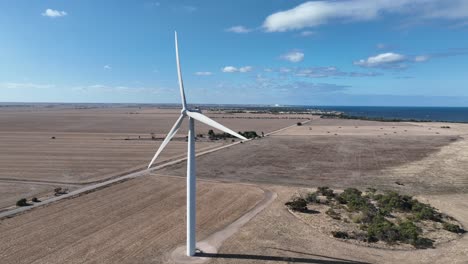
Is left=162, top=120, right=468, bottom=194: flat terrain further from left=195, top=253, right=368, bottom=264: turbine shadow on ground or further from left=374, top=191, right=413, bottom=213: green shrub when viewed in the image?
left=195, top=253, right=368, bottom=264: turbine shadow on ground

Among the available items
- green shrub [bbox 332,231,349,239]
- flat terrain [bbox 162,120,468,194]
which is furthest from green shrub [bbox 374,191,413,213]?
green shrub [bbox 332,231,349,239]

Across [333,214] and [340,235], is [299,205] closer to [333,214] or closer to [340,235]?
[333,214]

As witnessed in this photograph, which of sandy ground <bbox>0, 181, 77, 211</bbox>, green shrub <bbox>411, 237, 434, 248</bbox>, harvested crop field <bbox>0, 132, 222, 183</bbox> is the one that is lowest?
sandy ground <bbox>0, 181, 77, 211</bbox>

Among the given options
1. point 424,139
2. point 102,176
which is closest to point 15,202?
point 102,176

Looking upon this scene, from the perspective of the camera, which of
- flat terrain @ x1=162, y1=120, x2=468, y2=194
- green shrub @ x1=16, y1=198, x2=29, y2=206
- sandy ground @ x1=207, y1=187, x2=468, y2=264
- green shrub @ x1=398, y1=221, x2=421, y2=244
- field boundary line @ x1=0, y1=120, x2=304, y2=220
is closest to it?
sandy ground @ x1=207, y1=187, x2=468, y2=264

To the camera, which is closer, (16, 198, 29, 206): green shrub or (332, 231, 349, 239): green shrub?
(332, 231, 349, 239): green shrub

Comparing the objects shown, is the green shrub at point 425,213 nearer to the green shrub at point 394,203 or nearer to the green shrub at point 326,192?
the green shrub at point 394,203

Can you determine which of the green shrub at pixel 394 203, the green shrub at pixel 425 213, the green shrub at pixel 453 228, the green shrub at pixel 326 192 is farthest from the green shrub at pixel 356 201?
the green shrub at pixel 453 228

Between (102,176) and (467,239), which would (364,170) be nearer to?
(467,239)
